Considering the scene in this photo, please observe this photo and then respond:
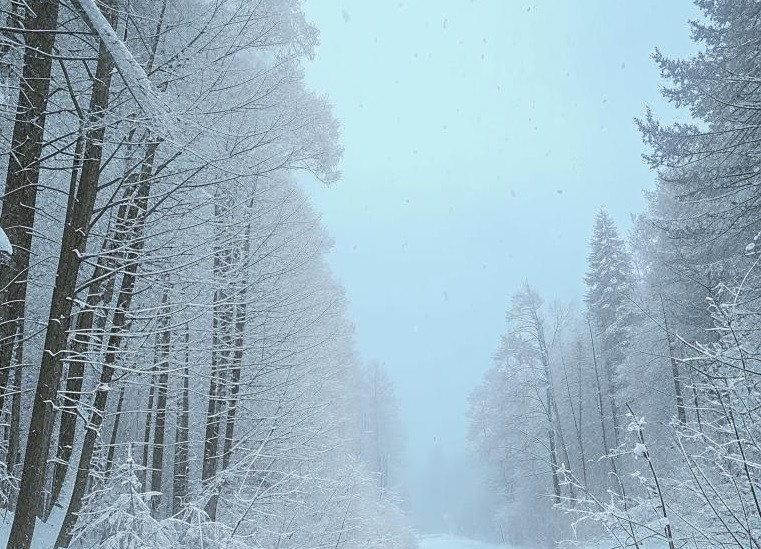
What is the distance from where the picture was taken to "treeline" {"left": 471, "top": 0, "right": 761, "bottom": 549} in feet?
8.74

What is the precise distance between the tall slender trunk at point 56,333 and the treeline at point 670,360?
10.5 feet

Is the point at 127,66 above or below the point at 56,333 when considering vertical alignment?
above

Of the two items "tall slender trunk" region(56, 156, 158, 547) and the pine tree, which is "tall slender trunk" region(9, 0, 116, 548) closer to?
"tall slender trunk" region(56, 156, 158, 547)

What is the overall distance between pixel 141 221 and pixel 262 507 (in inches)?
177

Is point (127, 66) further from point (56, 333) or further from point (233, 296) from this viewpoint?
point (233, 296)

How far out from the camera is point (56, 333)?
3262mm

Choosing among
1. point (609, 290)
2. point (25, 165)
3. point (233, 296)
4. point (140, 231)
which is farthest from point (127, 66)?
point (609, 290)

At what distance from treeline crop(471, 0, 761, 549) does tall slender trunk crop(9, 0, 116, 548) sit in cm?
319

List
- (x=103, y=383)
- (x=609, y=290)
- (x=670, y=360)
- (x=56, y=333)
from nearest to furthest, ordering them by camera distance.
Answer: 1. (x=56, y=333)
2. (x=103, y=383)
3. (x=670, y=360)
4. (x=609, y=290)

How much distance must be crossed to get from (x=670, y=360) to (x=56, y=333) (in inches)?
773

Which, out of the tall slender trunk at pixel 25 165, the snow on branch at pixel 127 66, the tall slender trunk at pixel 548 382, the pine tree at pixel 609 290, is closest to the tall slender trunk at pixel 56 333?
the tall slender trunk at pixel 25 165

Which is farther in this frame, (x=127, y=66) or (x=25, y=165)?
(x=25, y=165)

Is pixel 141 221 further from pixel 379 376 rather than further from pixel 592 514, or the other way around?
pixel 379 376

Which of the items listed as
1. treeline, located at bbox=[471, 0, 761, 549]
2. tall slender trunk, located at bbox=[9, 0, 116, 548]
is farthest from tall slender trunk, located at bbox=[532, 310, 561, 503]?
tall slender trunk, located at bbox=[9, 0, 116, 548]
